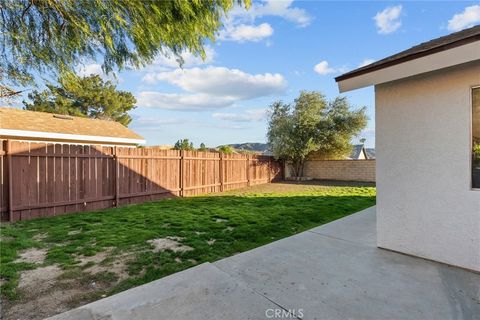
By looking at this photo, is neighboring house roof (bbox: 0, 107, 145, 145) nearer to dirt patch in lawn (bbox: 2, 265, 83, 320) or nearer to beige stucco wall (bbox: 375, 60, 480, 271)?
dirt patch in lawn (bbox: 2, 265, 83, 320)

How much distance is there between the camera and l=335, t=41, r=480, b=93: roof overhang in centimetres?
285

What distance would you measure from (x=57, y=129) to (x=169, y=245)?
33.6 feet

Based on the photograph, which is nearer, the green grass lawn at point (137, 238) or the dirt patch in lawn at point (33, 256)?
the green grass lawn at point (137, 238)

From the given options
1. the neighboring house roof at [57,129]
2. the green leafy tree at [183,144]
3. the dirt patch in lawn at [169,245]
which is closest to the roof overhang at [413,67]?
the dirt patch in lawn at [169,245]

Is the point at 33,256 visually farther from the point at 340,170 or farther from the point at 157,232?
the point at 340,170

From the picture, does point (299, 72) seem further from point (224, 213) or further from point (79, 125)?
point (79, 125)

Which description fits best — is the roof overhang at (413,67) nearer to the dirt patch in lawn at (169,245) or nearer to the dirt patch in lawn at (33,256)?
the dirt patch in lawn at (169,245)

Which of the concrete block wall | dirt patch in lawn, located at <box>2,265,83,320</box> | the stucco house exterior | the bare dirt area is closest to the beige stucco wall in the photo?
the stucco house exterior

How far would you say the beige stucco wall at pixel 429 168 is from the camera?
10.8 feet

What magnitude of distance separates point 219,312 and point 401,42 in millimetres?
7426

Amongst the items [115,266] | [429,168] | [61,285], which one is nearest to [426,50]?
[429,168]

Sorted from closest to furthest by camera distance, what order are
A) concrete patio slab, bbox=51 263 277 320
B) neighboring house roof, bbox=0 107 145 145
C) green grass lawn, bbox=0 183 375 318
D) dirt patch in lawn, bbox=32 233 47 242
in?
concrete patio slab, bbox=51 263 277 320
green grass lawn, bbox=0 183 375 318
dirt patch in lawn, bbox=32 233 47 242
neighboring house roof, bbox=0 107 145 145

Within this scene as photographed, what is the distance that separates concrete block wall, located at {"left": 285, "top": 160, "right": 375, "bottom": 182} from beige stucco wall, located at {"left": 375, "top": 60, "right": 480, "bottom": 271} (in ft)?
39.2

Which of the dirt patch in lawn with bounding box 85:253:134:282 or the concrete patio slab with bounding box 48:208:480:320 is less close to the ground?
the dirt patch in lawn with bounding box 85:253:134:282
